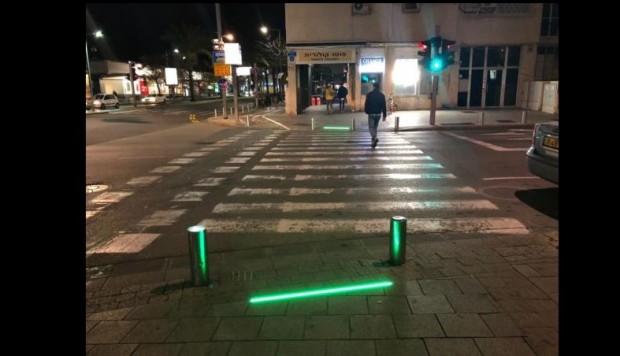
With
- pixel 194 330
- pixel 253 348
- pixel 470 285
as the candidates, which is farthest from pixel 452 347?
pixel 194 330

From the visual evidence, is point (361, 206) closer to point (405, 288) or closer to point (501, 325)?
point (405, 288)

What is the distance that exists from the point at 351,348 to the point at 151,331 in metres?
1.71

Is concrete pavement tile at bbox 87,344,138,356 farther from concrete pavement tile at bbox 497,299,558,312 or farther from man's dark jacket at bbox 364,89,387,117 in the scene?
man's dark jacket at bbox 364,89,387,117

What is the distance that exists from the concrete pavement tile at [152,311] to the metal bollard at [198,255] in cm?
41

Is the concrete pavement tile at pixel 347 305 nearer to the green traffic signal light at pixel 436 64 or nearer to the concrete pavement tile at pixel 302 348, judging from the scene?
the concrete pavement tile at pixel 302 348

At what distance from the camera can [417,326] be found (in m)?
3.49

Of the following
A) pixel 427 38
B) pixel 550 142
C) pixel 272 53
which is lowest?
pixel 550 142

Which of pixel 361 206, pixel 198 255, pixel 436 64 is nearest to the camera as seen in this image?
pixel 198 255

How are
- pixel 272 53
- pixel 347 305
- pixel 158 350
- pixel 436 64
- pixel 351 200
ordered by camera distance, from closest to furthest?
pixel 158 350 → pixel 347 305 → pixel 351 200 → pixel 436 64 → pixel 272 53

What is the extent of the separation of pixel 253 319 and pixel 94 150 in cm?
1385

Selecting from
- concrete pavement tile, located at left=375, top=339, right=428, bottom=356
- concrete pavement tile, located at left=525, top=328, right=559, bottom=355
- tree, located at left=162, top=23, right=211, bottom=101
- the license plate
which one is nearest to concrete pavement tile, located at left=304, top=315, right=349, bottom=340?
concrete pavement tile, located at left=375, top=339, right=428, bottom=356

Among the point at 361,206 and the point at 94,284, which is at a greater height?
the point at 361,206
